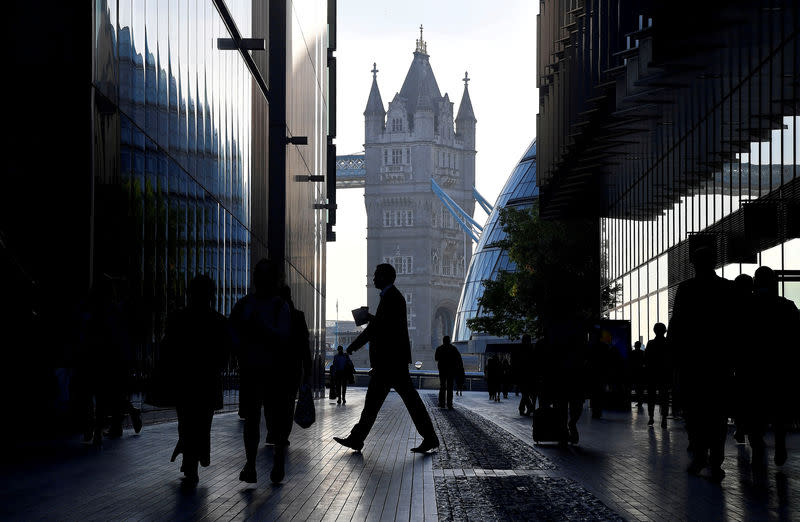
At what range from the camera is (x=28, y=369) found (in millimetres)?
13125

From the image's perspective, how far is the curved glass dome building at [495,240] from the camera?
8475cm

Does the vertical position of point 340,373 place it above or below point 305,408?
below

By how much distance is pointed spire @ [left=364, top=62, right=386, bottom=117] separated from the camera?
183 metres

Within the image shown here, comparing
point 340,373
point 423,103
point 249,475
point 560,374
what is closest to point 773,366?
point 560,374

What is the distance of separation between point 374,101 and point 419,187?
14.3m

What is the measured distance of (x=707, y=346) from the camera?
9461 millimetres

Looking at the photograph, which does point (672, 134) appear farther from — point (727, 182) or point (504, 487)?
point (504, 487)

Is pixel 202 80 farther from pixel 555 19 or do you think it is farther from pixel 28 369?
pixel 555 19

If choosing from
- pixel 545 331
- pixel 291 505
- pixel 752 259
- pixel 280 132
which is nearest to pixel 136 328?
pixel 545 331

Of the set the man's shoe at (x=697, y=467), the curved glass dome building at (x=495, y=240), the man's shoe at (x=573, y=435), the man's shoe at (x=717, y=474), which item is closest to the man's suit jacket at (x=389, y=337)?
the man's shoe at (x=697, y=467)

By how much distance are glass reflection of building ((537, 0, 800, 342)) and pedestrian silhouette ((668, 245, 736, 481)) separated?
9.25m

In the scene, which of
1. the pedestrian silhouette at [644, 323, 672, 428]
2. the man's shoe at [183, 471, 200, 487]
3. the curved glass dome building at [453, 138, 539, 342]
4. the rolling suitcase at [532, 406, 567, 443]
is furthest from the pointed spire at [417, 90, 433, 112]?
the man's shoe at [183, 471, 200, 487]

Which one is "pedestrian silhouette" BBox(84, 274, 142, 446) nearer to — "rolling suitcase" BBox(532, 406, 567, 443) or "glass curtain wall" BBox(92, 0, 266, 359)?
"glass curtain wall" BBox(92, 0, 266, 359)

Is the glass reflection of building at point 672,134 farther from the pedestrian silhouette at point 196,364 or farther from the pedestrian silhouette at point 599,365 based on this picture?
the pedestrian silhouette at point 196,364
